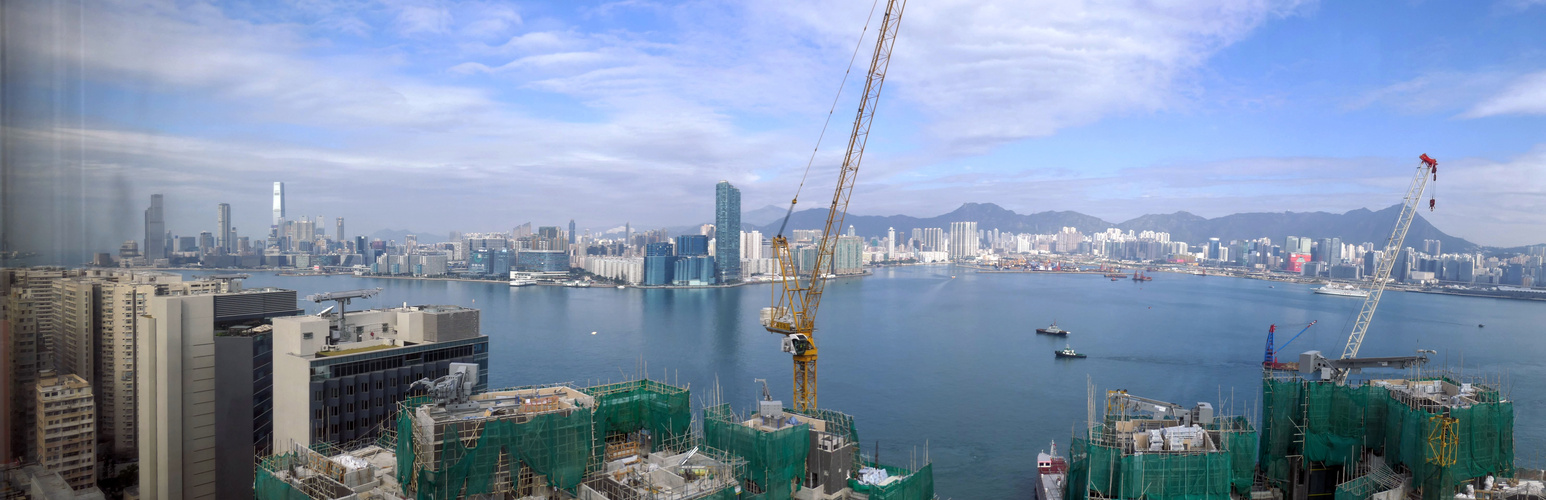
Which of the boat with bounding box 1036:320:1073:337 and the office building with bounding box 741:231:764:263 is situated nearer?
the boat with bounding box 1036:320:1073:337

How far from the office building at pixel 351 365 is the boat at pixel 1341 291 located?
29.5 metres

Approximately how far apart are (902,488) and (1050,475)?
391 centimetres

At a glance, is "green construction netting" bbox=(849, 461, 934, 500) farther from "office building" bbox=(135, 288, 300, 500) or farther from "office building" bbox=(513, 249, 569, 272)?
"office building" bbox=(513, 249, 569, 272)

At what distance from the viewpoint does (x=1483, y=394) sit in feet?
16.3

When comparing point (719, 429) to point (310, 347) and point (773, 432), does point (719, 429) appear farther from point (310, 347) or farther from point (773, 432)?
point (310, 347)

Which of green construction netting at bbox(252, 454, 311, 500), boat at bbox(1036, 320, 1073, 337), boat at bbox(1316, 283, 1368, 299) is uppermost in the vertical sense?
green construction netting at bbox(252, 454, 311, 500)

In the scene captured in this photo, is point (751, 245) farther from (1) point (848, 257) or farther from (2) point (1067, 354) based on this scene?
(2) point (1067, 354)

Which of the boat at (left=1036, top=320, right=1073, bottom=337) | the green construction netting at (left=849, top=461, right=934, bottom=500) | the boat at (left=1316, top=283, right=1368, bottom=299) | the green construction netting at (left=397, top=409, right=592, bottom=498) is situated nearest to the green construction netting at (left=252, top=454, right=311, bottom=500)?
the green construction netting at (left=397, top=409, right=592, bottom=498)

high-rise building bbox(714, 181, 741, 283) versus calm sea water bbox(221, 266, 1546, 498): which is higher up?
high-rise building bbox(714, 181, 741, 283)

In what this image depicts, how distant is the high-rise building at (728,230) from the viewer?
112 feet

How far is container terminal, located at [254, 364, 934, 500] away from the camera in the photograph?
3.24 metres

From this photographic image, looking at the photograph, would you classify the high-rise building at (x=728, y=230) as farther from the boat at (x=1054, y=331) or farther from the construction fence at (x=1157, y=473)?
the construction fence at (x=1157, y=473)

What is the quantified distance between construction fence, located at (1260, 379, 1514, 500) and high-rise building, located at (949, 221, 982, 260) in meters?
60.6

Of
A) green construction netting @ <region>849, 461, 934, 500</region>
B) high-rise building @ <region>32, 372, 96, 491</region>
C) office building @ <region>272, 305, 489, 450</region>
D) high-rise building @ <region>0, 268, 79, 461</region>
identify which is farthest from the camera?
office building @ <region>272, 305, 489, 450</region>
